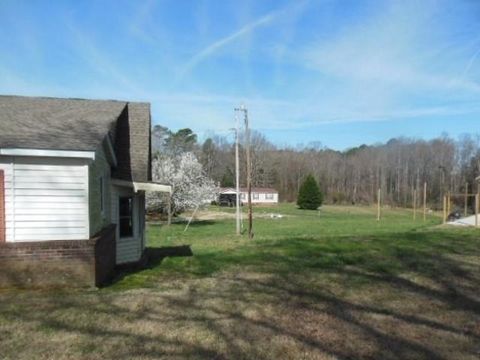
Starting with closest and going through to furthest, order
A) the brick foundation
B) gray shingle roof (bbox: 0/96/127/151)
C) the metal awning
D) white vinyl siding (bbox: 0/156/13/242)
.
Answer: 1. the brick foundation
2. white vinyl siding (bbox: 0/156/13/242)
3. gray shingle roof (bbox: 0/96/127/151)
4. the metal awning

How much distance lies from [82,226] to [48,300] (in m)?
2.21

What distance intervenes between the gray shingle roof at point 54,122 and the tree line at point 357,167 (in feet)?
224

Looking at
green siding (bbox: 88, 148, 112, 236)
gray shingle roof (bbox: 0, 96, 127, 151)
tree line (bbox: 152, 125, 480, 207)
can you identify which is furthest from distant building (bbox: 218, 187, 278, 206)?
green siding (bbox: 88, 148, 112, 236)

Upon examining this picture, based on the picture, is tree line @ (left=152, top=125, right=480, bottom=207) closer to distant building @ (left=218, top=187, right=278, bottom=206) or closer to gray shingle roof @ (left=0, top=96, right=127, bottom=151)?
distant building @ (left=218, top=187, right=278, bottom=206)

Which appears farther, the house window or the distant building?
the distant building

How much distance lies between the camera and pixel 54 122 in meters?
11.2

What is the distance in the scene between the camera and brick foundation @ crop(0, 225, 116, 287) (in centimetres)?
902

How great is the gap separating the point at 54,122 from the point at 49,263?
11.7 feet

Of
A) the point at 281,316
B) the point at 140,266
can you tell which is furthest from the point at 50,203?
the point at 281,316

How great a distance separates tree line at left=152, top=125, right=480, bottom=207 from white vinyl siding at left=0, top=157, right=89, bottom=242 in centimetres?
7355

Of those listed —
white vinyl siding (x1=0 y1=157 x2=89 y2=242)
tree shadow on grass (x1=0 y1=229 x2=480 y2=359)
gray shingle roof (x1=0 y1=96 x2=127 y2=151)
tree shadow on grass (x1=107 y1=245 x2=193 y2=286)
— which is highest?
gray shingle roof (x1=0 y1=96 x2=127 y2=151)

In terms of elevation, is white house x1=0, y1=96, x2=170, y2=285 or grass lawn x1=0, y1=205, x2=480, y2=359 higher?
white house x1=0, y1=96, x2=170, y2=285

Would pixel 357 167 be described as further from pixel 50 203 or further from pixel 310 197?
pixel 50 203

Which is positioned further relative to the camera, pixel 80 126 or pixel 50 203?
pixel 80 126
